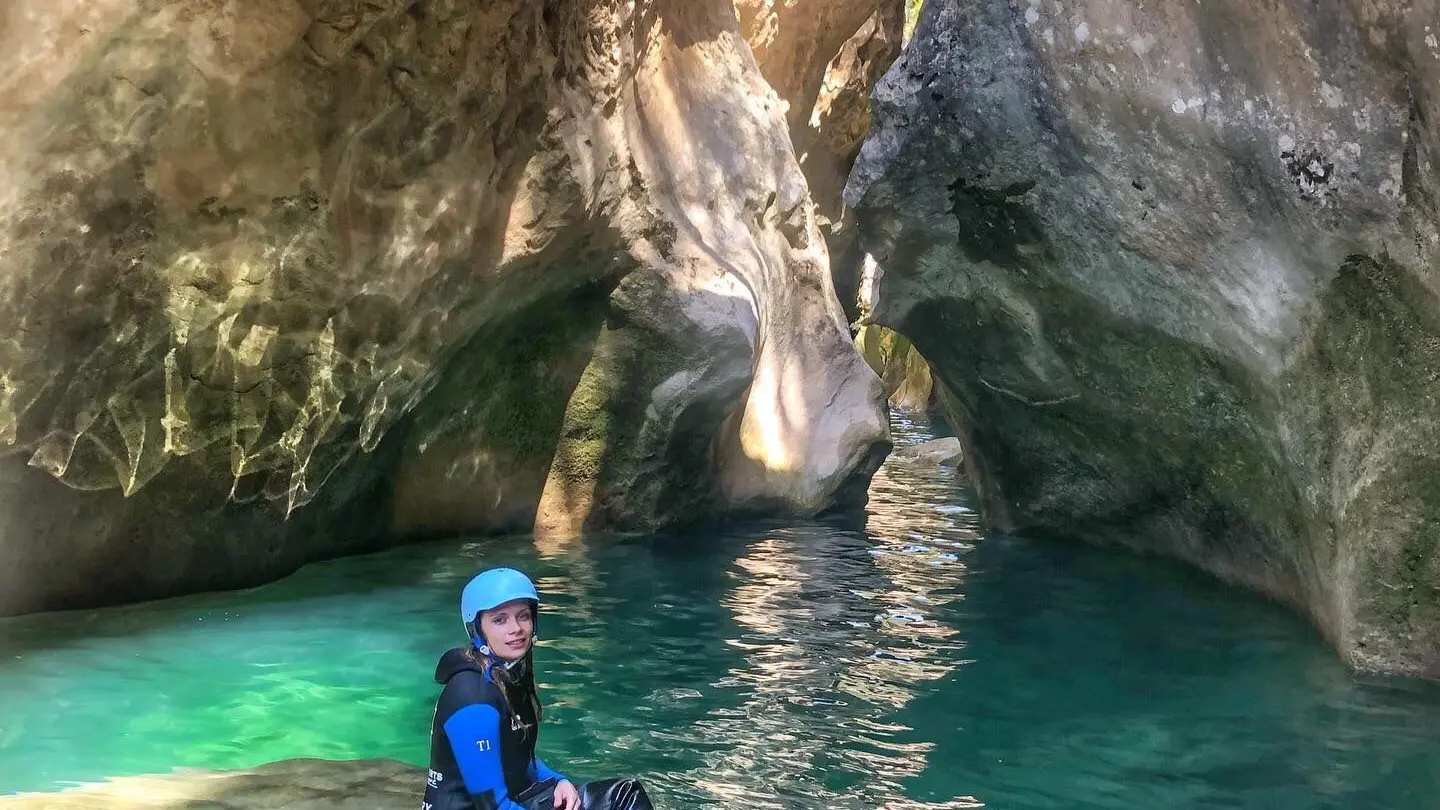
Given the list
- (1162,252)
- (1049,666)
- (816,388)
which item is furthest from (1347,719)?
(816,388)

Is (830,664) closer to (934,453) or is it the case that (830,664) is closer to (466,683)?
(466,683)

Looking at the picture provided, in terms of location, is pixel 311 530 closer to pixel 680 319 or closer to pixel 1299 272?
pixel 680 319

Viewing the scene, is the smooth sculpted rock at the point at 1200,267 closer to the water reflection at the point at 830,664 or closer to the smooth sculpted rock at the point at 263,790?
the water reflection at the point at 830,664

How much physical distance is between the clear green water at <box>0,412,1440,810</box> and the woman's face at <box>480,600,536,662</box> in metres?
1.74

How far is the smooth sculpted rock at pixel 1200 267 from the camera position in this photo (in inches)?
252

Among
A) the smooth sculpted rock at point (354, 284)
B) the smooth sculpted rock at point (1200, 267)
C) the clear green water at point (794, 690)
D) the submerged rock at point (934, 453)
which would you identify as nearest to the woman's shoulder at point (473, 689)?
the clear green water at point (794, 690)

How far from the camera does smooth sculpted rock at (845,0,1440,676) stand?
641cm

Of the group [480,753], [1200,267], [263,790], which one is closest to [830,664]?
[263,790]

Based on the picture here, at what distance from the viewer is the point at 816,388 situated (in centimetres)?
1396

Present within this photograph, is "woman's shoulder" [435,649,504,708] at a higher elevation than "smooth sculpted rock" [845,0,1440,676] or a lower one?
lower

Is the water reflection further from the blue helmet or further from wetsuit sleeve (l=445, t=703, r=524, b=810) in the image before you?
the blue helmet

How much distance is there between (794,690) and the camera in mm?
6559

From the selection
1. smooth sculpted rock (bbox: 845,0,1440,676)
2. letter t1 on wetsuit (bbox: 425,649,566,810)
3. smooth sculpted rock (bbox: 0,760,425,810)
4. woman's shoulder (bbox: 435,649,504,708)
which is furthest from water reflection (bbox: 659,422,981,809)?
smooth sculpted rock (bbox: 845,0,1440,676)

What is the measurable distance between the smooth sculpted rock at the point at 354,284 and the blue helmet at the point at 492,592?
14.2ft
